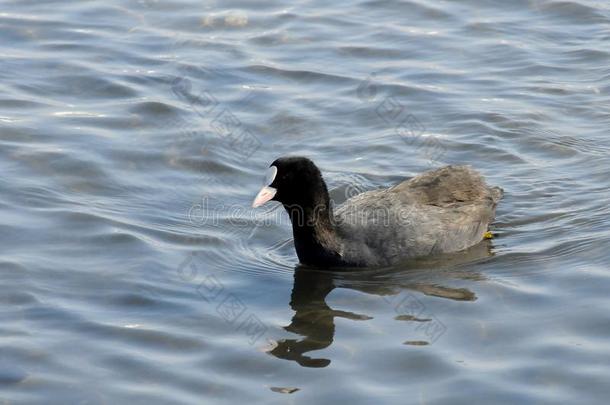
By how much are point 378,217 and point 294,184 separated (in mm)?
765

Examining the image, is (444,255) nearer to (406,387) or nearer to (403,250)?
(403,250)

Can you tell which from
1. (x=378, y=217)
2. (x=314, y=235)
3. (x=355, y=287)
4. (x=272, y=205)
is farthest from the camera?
(x=272, y=205)

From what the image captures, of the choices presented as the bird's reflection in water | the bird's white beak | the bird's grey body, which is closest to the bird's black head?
the bird's white beak

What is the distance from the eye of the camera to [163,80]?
12.4m

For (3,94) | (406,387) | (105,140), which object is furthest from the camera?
(3,94)

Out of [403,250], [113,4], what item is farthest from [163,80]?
[403,250]

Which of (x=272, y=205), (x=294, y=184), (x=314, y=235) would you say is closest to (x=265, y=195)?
(x=294, y=184)

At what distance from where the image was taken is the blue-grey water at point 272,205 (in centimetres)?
702

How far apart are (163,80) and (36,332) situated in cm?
537

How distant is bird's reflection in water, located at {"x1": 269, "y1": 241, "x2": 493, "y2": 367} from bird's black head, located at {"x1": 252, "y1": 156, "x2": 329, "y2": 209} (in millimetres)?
553

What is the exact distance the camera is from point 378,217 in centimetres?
891

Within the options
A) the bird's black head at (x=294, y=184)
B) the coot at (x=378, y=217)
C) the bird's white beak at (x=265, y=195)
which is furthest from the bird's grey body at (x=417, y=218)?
the bird's white beak at (x=265, y=195)

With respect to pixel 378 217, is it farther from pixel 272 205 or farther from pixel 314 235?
pixel 272 205

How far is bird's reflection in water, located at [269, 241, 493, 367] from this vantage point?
7551 millimetres
